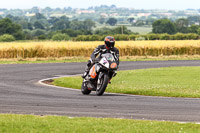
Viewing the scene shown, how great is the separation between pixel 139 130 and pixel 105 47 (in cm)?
704

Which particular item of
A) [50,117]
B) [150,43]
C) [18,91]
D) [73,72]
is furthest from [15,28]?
[50,117]

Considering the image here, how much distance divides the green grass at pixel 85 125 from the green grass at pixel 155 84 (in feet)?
20.5

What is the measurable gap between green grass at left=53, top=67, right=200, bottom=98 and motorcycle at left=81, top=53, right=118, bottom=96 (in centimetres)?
145

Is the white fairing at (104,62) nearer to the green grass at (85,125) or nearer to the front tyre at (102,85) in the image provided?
the front tyre at (102,85)

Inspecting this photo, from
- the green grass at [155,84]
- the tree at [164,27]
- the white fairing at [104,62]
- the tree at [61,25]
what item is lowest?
the tree at [61,25]

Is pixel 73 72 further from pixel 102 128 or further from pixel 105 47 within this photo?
pixel 102 128

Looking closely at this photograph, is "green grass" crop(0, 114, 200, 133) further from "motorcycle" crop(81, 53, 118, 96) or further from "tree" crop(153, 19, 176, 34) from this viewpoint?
"tree" crop(153, 19, 176, 34)

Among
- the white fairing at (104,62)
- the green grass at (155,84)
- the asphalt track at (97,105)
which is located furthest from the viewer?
the green grass at (155,84)

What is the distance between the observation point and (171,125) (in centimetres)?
976

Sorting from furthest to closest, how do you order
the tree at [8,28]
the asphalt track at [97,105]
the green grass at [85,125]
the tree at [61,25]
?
the tree at [61,25] → the tree at [8,28] → the asphalt track at [97,105] → the green grass at [85,125]

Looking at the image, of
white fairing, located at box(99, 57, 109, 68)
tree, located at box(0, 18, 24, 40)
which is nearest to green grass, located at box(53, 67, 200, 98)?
white fairing, located at box(99, 57, 109, 68)

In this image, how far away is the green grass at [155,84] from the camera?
16.8 metres

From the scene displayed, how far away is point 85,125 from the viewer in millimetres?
9641

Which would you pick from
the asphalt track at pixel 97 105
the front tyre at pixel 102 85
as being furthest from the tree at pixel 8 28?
the front tyre at pixel 102 85
